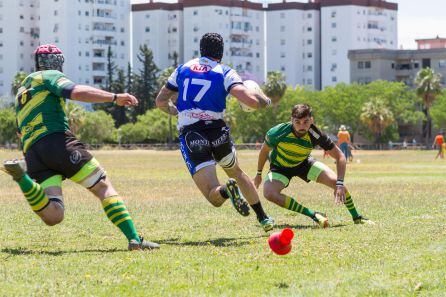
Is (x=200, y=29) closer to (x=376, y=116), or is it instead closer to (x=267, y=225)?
(x=376, y=116)

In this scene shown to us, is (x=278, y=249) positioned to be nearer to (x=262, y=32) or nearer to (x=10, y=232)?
(x=10, y=232)

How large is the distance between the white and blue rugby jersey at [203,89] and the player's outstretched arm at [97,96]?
4.69 feet

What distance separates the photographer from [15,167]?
947cm

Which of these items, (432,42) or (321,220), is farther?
(432,42)

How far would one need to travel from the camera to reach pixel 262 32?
183125mm

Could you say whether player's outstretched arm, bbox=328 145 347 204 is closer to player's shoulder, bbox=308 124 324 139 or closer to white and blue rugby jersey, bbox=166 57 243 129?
player's shoulder, bbox=308 124 324 139

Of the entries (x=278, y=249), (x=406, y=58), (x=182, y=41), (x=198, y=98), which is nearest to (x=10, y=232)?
(x=198, y=98)

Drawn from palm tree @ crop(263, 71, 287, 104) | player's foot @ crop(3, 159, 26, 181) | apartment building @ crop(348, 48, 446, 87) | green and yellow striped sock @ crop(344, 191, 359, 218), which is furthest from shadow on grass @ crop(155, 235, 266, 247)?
apartment building @ crop(348, 48, 446, 87)

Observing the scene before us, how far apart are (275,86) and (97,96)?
118932 mm

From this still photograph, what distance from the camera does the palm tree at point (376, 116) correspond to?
119 m

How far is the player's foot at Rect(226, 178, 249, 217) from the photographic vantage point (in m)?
10.3

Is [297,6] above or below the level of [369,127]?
above

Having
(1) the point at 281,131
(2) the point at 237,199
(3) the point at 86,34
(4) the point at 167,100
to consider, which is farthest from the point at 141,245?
(3) the point at 86,34

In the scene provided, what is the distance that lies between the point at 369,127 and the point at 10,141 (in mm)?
47428
